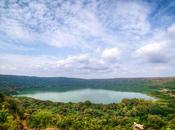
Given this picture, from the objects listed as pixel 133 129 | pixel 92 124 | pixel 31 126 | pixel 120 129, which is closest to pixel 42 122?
pixel 31 126

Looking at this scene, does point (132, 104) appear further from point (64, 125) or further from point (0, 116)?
point (0, 116)

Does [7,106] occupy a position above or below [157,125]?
above

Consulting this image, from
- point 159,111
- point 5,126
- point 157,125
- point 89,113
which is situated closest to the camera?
point 5,126

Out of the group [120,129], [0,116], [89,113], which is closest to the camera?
[0,116]

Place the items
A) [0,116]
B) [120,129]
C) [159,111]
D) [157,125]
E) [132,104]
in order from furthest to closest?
[132,104], [159,111], [157,125], [120,129], [0,116]

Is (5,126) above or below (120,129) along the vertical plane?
above

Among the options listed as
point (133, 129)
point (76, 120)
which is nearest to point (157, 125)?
point (133, 129)

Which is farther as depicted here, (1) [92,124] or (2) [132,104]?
(2) [132,104]

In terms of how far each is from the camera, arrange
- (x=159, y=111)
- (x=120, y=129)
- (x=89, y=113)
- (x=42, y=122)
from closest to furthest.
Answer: (x=120, y=129) < (x=42, y=122) < (x=89, y=113) < (x=159, y=111)

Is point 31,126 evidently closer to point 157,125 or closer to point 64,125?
point 64,125
